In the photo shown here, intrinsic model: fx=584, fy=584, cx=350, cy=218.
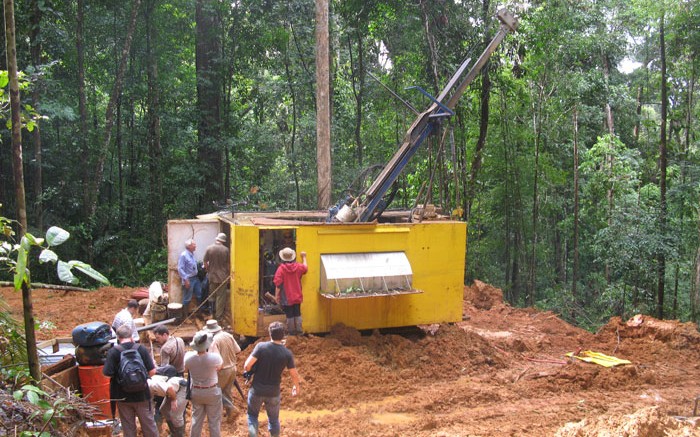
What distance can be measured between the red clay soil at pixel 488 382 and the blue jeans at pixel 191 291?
1902 millimetres

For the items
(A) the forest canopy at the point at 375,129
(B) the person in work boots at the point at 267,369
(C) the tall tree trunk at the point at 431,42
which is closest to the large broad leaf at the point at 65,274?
(B) the person in work boots at the point at 267,369

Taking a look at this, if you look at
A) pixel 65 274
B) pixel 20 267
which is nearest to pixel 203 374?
pixel 65 274

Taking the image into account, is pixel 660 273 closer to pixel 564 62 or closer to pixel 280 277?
pixel 564 62

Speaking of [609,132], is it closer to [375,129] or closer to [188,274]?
[375,129]

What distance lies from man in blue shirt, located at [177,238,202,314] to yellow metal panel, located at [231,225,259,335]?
1.30 metres

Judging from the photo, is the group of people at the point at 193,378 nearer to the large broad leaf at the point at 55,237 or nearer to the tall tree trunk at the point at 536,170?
the large broad leaf at the point at 55,237

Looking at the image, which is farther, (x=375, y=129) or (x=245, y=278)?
(x=375, y=129)

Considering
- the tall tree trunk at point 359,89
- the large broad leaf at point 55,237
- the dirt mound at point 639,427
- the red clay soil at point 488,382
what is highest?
the tall tree trunk at point 359,89

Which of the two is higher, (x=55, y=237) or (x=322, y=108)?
(x=322, y=108)

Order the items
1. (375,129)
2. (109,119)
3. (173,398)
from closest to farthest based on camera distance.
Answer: (173,398)
(109,119)
(375,129)

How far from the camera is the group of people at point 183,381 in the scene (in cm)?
565

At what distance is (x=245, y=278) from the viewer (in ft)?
31.1

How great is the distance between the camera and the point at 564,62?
18.0 m

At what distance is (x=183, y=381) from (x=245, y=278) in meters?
3.35
